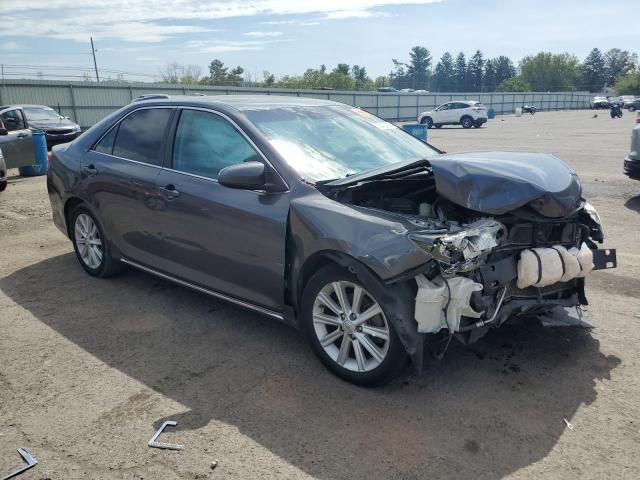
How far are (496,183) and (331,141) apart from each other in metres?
1.40

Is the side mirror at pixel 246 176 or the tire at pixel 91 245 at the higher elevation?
the side mirror at pixel 246 176

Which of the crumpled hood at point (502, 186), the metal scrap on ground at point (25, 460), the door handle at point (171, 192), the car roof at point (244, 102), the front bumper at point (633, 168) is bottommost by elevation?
the metal scrap on ground at point (25, 460)

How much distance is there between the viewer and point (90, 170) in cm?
526

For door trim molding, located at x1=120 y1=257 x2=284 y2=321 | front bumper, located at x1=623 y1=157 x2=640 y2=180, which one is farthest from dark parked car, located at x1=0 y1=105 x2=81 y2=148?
front bumper, located at x1=623 y1=157 x2=640 y2=180

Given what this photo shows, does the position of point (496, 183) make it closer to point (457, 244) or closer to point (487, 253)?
point (487, 253)

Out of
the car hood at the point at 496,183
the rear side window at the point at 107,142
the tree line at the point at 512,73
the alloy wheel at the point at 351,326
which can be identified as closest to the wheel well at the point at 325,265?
the alloy wheel at the point at 351,326

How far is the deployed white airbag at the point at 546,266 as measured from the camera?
338cm

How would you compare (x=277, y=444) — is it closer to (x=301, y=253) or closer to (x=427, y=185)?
(x=301, y=253)

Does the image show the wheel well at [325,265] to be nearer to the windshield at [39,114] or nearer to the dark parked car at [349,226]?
the dark parked car at [349,226]

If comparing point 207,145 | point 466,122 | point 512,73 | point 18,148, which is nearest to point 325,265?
point 207,145

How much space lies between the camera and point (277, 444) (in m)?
2.97

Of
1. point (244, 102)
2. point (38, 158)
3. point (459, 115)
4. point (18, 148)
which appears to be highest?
point (244, 102)

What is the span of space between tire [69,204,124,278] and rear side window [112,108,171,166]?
0.80 meters

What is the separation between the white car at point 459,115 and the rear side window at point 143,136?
33.8 metres
